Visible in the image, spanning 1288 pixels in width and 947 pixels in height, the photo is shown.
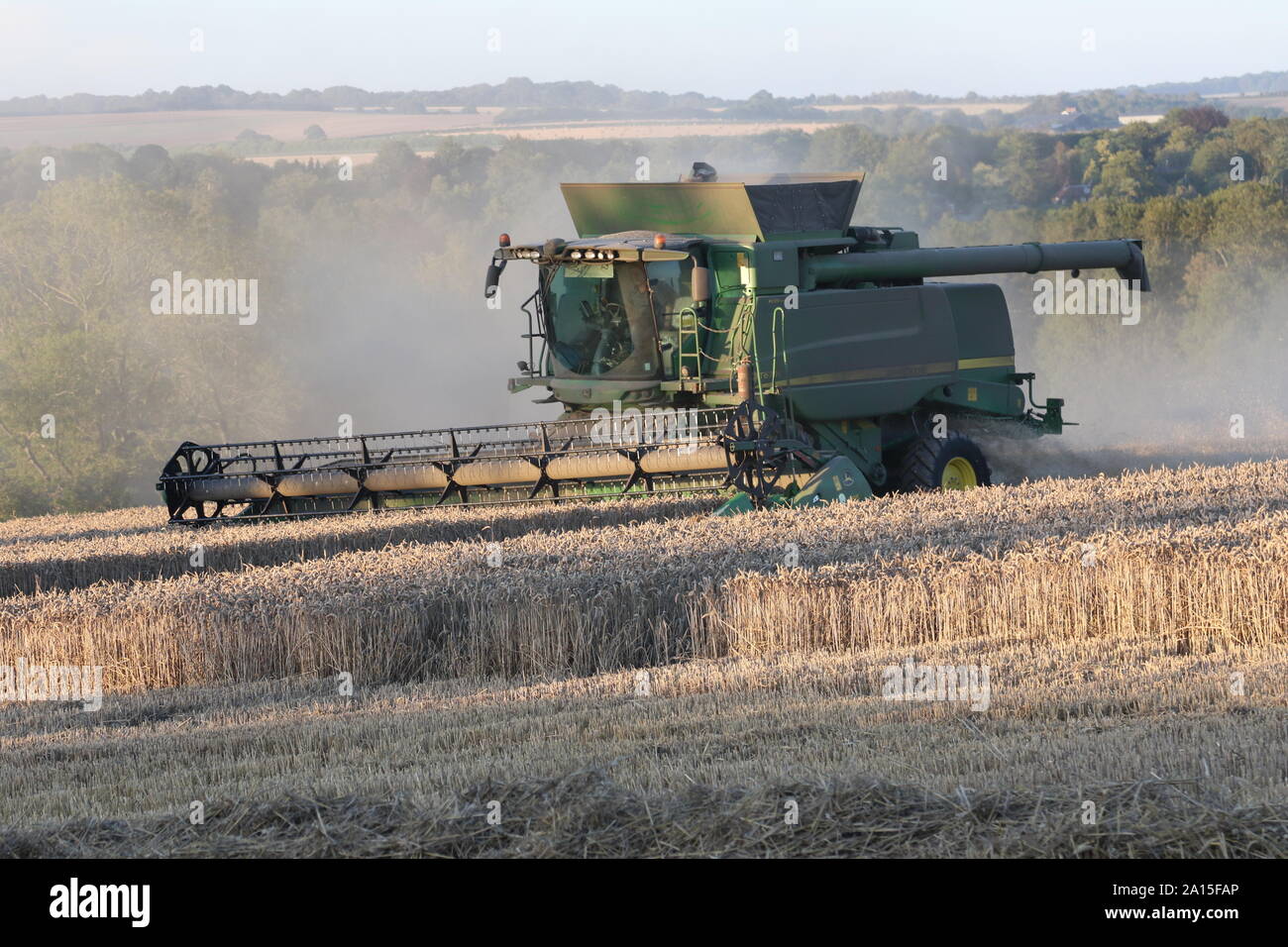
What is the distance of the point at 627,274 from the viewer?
46.6ft

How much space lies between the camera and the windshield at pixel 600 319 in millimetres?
14195

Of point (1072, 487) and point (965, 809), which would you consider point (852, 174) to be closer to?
point (1072, 487)

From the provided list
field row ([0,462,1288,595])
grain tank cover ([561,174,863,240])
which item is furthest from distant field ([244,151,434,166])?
field row ([0,462,1288,595])

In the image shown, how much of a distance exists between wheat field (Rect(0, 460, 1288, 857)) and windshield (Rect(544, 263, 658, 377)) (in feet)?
7.10

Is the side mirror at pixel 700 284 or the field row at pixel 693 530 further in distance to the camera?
the side mirror at pixel 700 284

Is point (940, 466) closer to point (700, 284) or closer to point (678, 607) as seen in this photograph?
point (700, 284)

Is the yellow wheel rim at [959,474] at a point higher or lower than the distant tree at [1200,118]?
lower

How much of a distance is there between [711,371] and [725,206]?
1.54 meters

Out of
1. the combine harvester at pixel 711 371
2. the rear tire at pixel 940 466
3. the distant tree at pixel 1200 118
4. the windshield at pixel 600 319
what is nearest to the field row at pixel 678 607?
the combine harvester at pixel 711 371

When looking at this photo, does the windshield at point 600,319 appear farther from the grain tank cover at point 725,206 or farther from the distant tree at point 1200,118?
the distant tree at point 1200,118

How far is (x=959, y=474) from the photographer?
49.9ft

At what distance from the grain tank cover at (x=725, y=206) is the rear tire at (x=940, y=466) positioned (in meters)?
2.20

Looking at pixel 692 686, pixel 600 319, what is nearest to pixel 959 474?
pixel 600 319
